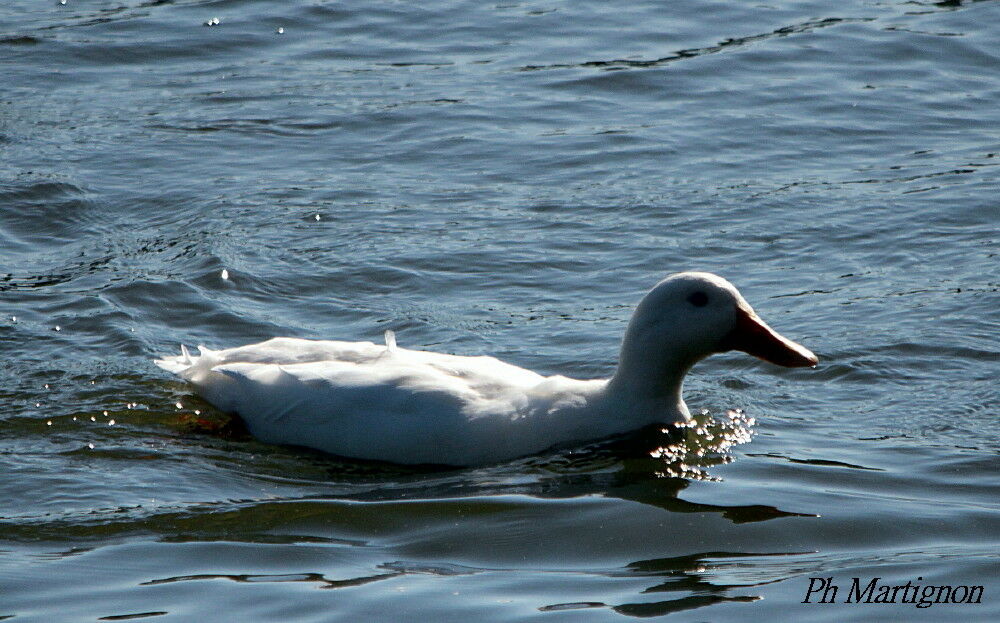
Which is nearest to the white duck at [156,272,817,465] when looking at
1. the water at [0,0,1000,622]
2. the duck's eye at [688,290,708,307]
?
the duck's eye at [688,290,708,307]

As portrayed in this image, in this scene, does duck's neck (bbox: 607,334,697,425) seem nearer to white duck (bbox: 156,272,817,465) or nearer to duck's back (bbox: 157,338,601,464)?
white duck (bbox: 156,272,817,465)

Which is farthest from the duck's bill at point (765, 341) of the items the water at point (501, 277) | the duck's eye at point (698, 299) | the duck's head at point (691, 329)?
the water at point (501, 277)

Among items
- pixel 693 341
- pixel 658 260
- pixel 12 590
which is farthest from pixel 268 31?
pixel 12 590

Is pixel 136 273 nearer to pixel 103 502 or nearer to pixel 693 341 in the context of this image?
pixel 103 502

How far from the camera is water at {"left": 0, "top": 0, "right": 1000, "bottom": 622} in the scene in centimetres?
573

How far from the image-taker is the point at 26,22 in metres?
15.1

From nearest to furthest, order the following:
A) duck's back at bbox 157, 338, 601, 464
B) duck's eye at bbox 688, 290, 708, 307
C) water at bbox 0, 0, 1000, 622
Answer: water at bbox 0, 0, 1000, 622 → duck's back at bbox 157, 338, 601, 464 → duck's eye at bbox 688, 290, 708, 307

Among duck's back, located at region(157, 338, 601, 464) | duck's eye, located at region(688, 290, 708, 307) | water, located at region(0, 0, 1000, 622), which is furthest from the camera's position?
duck's eye, located at region(688, 290, 708, 307)

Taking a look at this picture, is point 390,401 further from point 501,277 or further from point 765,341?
point 501,277

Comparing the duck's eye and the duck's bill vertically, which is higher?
the duck's eye

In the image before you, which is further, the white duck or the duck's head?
the duck's head

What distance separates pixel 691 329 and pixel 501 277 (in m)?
2.66

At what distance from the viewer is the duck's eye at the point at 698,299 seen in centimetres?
698

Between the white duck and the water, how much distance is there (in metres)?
0.13
